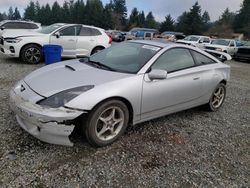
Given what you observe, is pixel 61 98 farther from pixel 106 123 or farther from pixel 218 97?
pixel 218 97

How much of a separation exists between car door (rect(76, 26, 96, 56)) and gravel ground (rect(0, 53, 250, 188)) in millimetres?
5634

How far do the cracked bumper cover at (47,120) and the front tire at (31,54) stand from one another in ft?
20.6

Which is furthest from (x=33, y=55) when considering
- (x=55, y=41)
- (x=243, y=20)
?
(x=243, y=20)

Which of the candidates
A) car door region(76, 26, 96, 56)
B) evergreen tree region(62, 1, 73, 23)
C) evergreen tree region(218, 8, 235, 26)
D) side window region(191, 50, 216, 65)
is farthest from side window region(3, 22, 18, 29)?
evergreen tree region(218, 8, 235, 26)

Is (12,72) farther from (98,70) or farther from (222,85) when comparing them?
(222,85)

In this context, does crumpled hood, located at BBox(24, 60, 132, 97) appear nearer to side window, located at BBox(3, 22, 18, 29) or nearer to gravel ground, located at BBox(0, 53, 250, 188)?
gravel ground, located at BBox(0, 53, 250, 188)

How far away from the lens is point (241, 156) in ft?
11.5

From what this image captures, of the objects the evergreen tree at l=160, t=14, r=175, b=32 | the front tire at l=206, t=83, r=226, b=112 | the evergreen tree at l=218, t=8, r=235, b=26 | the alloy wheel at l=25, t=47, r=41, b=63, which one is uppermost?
the evergreen tree at l=218, t=8, r=235, b=26

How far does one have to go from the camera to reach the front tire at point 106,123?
123 inches

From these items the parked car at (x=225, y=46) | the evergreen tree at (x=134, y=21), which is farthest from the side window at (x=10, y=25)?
Result: the evergreen tree at (x=134, y=21)

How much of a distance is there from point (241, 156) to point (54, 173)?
2.55 metres

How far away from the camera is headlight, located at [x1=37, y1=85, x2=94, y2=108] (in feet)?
9.66

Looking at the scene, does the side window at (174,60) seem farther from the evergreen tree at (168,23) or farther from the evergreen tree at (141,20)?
the evergreen tree at (141,20)

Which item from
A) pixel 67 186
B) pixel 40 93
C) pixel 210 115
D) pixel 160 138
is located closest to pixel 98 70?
pixel 40 93
